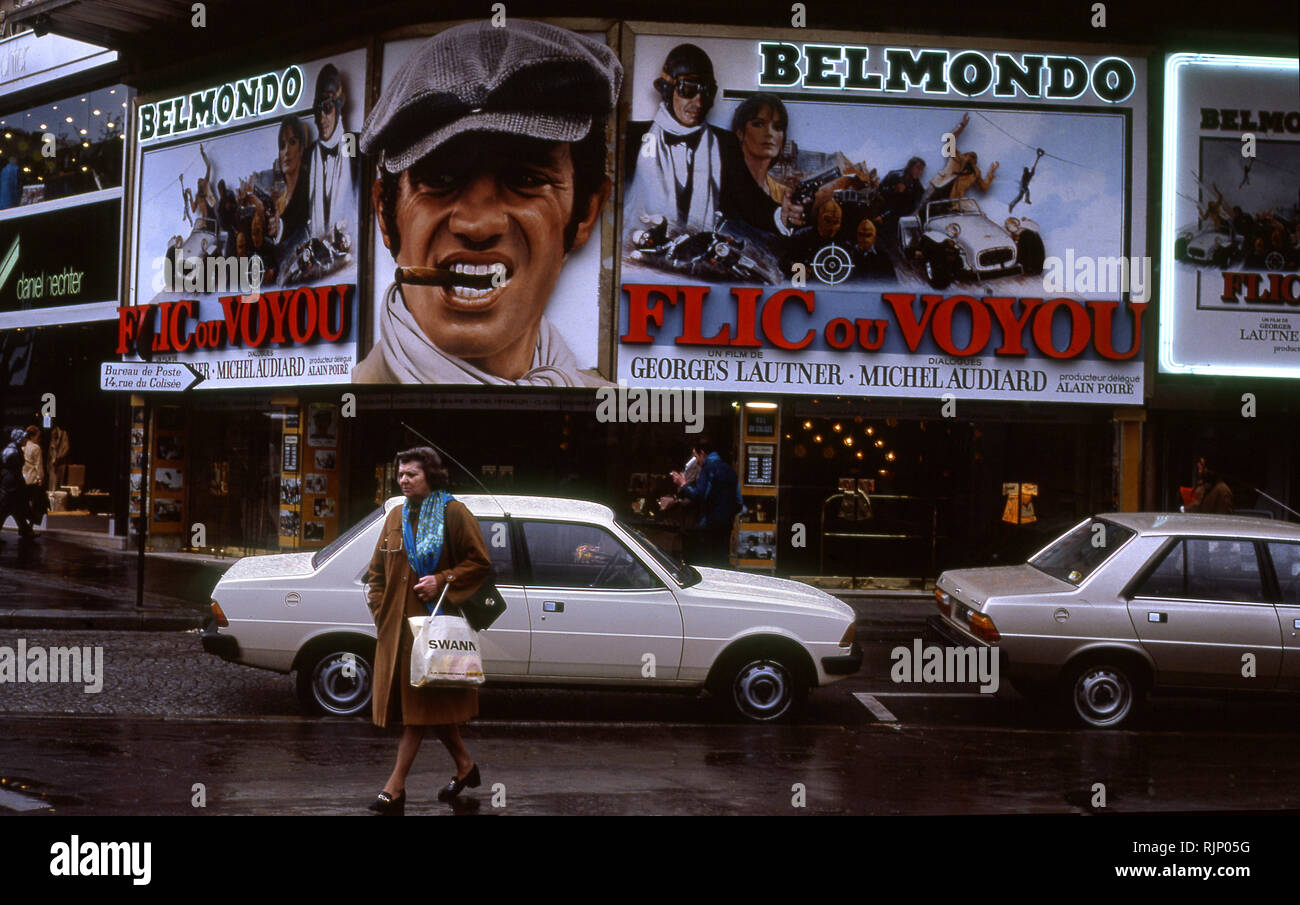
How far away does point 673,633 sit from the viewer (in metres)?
8.62

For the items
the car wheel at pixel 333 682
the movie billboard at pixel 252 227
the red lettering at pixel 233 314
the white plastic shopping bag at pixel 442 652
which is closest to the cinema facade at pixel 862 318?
the movie billboard at pixel 252 227

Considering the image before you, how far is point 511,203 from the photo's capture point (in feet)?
55.2

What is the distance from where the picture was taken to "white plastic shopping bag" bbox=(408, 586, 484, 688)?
19.4 feet

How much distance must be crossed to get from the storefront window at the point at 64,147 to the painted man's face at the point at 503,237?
28.3 feet

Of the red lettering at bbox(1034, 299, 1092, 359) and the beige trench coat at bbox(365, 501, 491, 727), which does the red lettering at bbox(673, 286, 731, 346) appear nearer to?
the red lettering at bbox(1034, 299, 1092, 359)

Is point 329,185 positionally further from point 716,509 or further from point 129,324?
point 716,509

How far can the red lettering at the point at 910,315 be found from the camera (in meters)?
16.9

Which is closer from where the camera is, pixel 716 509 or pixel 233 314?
pixel 716 509

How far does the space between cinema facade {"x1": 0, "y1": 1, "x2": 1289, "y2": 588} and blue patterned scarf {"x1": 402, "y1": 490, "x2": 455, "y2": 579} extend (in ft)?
35.0

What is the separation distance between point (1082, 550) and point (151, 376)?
1054 centimetres

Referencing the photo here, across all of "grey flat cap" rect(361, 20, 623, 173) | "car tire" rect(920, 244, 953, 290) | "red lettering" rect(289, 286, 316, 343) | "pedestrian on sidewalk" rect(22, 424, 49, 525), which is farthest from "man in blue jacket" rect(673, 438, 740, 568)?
"pedestrian on sidewalk" rect(22, 424, 49, 525)

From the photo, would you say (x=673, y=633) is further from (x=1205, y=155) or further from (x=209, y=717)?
(x=1205, y=155)

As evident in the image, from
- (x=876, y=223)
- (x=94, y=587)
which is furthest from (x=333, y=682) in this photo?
(x=876, y=223)
